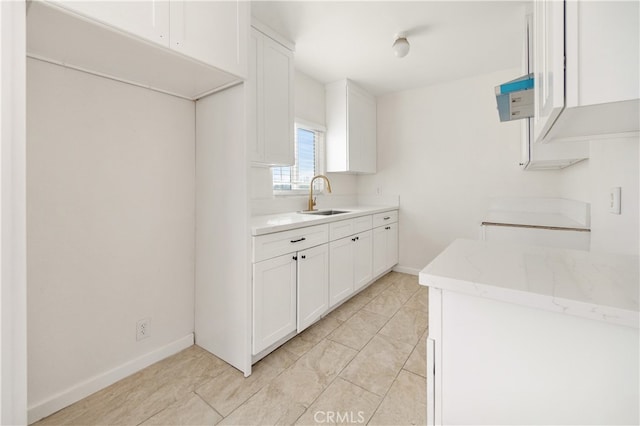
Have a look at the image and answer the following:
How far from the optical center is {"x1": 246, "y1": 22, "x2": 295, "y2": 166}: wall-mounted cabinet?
2121 mm

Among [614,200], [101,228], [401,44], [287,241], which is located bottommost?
[287,241]

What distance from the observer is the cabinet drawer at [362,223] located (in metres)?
2.75

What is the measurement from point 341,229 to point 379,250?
0.91m

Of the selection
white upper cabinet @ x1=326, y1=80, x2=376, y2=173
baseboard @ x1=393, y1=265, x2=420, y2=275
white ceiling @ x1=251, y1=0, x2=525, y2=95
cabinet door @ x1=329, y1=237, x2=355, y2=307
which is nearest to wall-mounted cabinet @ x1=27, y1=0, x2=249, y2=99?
white ceiling @ x1=251, y1=0, x2=525, y2=95

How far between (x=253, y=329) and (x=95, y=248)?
99cm

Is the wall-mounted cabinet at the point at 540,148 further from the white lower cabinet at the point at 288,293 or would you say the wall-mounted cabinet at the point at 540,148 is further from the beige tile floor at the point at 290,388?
the white lower cabinet at the point at 288,293

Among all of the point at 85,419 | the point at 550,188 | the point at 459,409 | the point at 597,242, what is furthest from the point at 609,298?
the point at 550,188

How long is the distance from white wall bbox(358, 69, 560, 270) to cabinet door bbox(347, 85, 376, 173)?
18cm

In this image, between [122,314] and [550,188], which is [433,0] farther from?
[122,314]

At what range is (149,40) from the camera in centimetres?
119

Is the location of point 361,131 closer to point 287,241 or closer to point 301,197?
point 301,197

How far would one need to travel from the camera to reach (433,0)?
6.31 ft

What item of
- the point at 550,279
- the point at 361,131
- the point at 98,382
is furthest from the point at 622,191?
the point at 98,382

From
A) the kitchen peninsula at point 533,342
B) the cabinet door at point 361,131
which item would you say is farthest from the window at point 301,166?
the kitchen peninsula at point 533,342
